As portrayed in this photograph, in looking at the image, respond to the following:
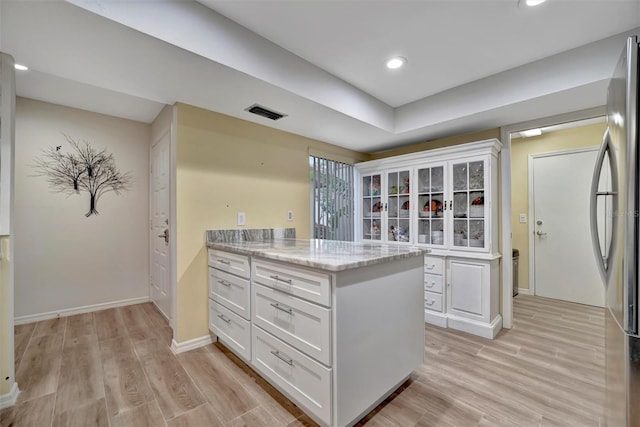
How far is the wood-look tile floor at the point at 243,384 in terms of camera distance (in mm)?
1535

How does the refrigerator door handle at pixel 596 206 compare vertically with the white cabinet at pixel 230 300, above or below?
above

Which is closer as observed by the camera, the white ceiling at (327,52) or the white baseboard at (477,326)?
the white ceiling at (327,52)

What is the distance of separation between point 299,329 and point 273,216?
5.44ft

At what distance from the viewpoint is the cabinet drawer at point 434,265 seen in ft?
9.59

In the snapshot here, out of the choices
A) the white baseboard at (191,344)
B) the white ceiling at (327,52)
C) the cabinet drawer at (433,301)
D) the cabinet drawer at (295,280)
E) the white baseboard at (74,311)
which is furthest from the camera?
the cabinet drawer at (433,301)

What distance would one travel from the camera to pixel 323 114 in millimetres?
2475

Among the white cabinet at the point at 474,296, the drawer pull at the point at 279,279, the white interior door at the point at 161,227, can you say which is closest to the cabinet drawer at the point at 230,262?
the drawer pull at the point at 279,279

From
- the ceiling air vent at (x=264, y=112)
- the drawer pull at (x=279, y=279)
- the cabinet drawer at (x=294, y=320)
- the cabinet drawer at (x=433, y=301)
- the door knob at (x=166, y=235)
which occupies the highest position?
the ceiling air vent at (x=264, y=112)

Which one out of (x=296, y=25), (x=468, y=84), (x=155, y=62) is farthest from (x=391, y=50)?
(x=155, y=62)

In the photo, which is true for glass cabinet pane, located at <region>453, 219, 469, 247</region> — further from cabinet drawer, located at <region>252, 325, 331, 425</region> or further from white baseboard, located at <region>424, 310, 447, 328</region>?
cabinet drawer, located at <region>252, 325, 331, 425</region>

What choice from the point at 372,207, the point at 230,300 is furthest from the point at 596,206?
the point at 372,207

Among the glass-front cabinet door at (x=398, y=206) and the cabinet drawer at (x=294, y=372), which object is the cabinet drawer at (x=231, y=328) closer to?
the cabinet drawer at (x=294, y=372)

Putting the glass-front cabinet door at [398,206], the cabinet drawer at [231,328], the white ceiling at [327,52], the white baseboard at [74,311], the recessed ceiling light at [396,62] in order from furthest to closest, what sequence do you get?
the glass-front cabinet door at [398,206]
the white baseboard at [74,311]
the recessed ceiling light at [396,62]
the cabinet drawer at [231,328]
the white ceiling at [327,52]

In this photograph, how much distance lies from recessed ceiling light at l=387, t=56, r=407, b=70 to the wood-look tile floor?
7.85 feet
